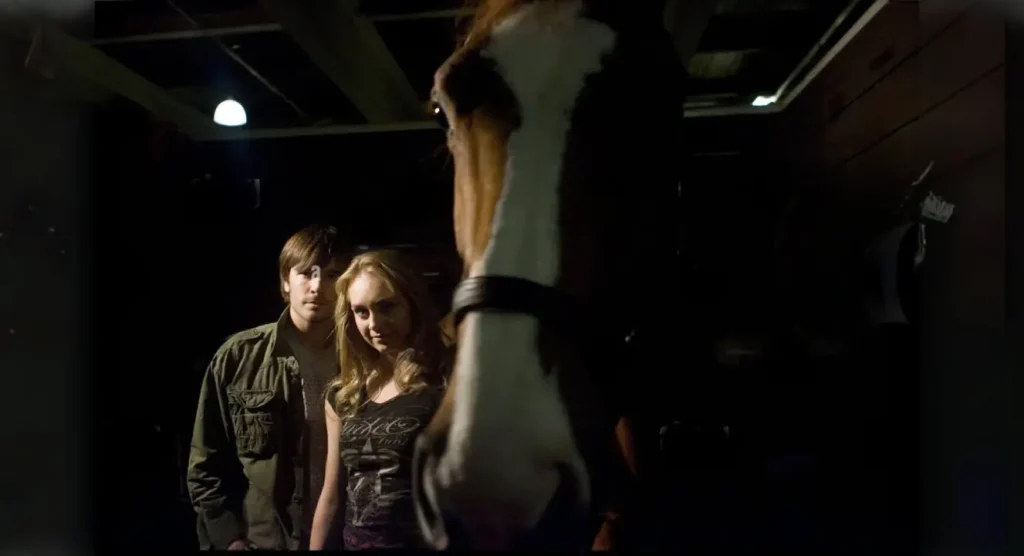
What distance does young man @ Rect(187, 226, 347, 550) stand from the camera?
127 cm

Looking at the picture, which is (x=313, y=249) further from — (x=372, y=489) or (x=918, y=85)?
(x=918, y=85)

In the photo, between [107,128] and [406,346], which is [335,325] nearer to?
[406,346]

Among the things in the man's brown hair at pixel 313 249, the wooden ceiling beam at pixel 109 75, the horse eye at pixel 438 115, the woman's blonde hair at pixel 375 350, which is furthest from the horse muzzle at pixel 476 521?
the wooden ceiling beam at pixel 109 75

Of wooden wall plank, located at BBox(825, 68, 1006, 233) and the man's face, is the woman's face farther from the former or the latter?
wooden wall plank, located at BBox(825, 68, 1006, 233)

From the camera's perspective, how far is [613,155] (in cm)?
111

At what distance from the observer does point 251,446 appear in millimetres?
1287

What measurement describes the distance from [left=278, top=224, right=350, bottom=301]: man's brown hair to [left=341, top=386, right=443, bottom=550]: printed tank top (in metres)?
0.25

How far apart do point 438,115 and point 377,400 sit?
48cm

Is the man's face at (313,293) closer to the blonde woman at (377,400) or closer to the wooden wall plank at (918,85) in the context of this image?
the blonde woman at (377,400)

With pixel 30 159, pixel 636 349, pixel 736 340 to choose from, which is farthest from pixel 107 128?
pixel 736 340

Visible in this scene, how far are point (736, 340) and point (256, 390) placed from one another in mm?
814

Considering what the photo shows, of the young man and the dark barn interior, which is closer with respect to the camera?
the dark barn interior

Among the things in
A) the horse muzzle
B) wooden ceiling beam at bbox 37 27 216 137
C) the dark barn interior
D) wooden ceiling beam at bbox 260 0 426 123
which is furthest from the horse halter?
A: wooden ceiling beam at bbox 37 27 216 137

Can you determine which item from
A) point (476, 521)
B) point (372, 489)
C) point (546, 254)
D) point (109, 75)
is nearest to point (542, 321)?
point (546, 254)
